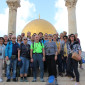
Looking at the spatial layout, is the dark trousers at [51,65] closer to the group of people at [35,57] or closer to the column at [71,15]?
the group of people at [35,57]

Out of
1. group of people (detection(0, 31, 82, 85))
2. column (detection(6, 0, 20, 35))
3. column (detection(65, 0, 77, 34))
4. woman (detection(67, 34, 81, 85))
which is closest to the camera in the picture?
woman (detection(67, 34, 81, 85))

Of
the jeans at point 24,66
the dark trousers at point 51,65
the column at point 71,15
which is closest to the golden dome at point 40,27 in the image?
the column at point 71,15

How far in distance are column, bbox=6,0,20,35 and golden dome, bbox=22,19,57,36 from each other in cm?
544

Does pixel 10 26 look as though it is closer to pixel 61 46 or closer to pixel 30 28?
pixel 30 28

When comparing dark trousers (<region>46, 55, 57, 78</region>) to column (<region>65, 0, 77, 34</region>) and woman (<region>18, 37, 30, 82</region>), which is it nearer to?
woman (<region>18, 37, 30, 82</region>)

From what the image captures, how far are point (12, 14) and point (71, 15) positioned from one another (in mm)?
7535

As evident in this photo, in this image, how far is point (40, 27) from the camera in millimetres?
23938

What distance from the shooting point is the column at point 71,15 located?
17375mm

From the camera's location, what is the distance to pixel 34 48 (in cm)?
674

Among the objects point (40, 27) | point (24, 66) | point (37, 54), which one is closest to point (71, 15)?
point (40, 27)

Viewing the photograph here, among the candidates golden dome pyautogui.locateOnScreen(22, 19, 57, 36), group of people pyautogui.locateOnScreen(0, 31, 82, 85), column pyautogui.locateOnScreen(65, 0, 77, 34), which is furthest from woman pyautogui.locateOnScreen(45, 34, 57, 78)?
golden dome pyautogui.locateOnScreen(22, 19, 57, 36)

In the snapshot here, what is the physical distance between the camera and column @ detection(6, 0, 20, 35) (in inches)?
723

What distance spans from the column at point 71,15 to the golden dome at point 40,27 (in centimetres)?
615

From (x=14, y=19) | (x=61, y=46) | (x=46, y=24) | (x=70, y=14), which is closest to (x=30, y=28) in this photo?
(x=46, y=24)
